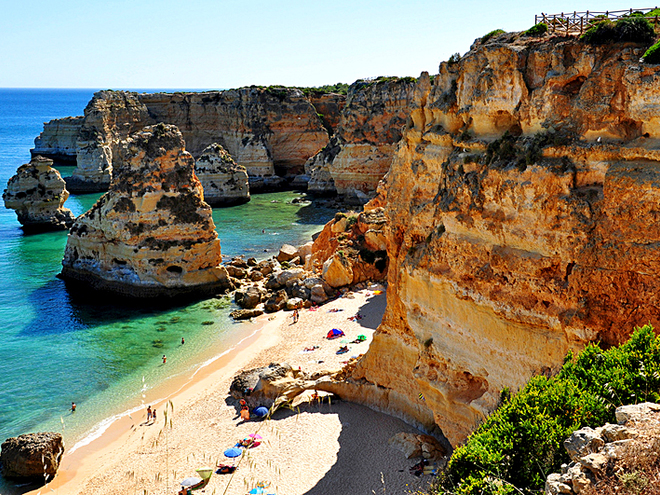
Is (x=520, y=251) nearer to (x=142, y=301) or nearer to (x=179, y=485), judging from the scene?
(x=179, y=485)

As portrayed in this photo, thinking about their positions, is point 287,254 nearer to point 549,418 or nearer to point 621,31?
point 621,31

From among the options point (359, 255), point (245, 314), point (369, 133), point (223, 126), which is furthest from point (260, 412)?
point (223, 126)

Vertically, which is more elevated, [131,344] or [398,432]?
[398,432]

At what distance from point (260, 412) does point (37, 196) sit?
152 ft

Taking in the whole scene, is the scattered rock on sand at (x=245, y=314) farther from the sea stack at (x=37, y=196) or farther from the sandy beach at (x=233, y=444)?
the sea stack at (x=37, y=196)

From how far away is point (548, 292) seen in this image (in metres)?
10.6

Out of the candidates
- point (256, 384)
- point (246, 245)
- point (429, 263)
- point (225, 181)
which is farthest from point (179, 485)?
point (225, 181)

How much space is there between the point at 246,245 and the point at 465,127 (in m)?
37.0

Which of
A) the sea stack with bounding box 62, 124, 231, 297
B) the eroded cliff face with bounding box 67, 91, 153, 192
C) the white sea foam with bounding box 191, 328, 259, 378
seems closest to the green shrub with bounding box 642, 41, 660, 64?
the white sea foam with bounding box 191, 328, 259, 378

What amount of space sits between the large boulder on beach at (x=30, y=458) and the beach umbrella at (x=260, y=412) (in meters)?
6.79

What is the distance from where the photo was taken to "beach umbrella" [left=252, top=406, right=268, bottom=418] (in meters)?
20.0

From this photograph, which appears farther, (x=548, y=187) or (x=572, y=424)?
(x=548, y=187)

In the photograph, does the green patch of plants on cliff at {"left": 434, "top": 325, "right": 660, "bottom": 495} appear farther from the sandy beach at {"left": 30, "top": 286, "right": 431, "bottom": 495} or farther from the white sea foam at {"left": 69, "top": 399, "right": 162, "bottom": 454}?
the white sea foam at {"left": 69, "top": 399, "right": 162, "bottom": 454}

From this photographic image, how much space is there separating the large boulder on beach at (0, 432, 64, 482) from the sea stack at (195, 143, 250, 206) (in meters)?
50.0
